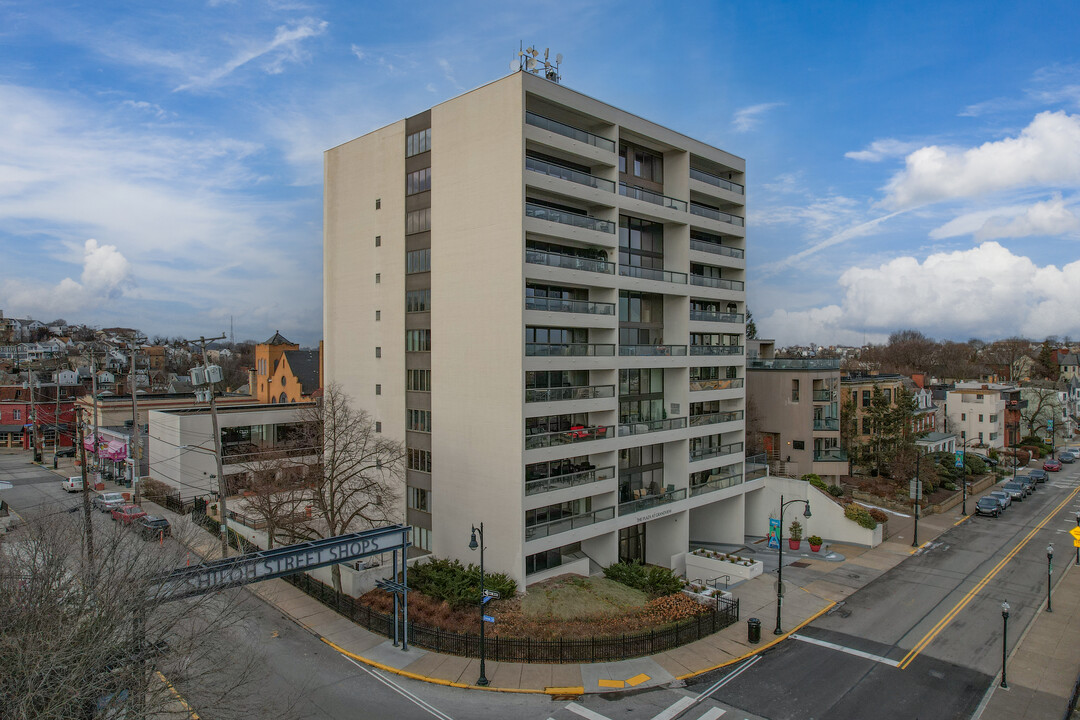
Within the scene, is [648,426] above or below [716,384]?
below

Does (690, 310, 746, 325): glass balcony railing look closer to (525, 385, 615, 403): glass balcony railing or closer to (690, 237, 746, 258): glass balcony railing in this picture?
(690, 237, 746, 258): glass balcony railing

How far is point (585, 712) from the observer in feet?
63.9

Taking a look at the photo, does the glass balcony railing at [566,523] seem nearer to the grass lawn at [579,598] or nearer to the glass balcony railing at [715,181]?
the grass lawn at [579,598]

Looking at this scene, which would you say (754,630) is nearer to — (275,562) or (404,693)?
(404,693)

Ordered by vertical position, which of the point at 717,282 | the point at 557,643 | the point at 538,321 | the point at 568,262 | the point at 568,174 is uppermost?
the point at 568,174

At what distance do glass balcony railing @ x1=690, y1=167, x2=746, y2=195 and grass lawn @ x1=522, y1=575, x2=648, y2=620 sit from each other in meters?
25.8

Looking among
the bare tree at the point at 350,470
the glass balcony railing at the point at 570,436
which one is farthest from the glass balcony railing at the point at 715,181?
the bare tree at the point at 350,470

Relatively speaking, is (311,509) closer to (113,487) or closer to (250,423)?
(250,423)

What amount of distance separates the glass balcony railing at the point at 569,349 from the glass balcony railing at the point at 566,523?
8250mm

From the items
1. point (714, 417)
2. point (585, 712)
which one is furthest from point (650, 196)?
point (585, 712)

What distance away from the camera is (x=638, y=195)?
1385 inches

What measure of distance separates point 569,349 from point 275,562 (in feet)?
54.5

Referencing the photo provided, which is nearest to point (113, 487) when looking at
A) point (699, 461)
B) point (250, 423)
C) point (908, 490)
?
point (250, 423)

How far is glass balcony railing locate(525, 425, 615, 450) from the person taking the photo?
29000 millimetres
